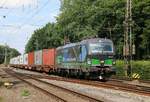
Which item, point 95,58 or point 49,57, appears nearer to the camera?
point 95,58

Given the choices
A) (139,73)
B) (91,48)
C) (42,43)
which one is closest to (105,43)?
(91,48)

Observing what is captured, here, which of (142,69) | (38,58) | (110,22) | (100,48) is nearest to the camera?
(100,48)

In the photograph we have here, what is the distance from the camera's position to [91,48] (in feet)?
107

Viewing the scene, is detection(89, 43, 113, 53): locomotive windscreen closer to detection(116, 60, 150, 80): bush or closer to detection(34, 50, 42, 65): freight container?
detection(116, 60, 150, 80): bush

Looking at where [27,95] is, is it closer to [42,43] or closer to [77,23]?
[77,23]

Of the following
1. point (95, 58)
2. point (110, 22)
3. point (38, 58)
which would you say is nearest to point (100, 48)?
point (95, 58)

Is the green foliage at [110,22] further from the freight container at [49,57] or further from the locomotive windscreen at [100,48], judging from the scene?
the locomotive windscreen at [100,48]

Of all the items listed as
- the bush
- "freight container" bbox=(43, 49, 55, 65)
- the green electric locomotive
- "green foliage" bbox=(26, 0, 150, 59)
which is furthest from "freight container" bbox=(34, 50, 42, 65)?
the green electric locomotive

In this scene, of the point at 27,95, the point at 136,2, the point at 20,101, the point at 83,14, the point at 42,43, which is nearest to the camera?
the point at 20,101

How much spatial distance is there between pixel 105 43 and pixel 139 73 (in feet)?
33.0

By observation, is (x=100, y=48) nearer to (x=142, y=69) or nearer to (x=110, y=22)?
(x=142, y=69)

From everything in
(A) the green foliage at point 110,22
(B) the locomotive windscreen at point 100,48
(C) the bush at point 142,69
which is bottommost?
(C) the bush at point 142,69

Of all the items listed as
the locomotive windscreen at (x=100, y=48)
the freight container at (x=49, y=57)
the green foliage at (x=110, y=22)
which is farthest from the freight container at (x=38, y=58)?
the locomotive windscreen at (x=100, y=48)

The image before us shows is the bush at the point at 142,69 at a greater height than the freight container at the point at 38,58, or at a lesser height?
lesser
